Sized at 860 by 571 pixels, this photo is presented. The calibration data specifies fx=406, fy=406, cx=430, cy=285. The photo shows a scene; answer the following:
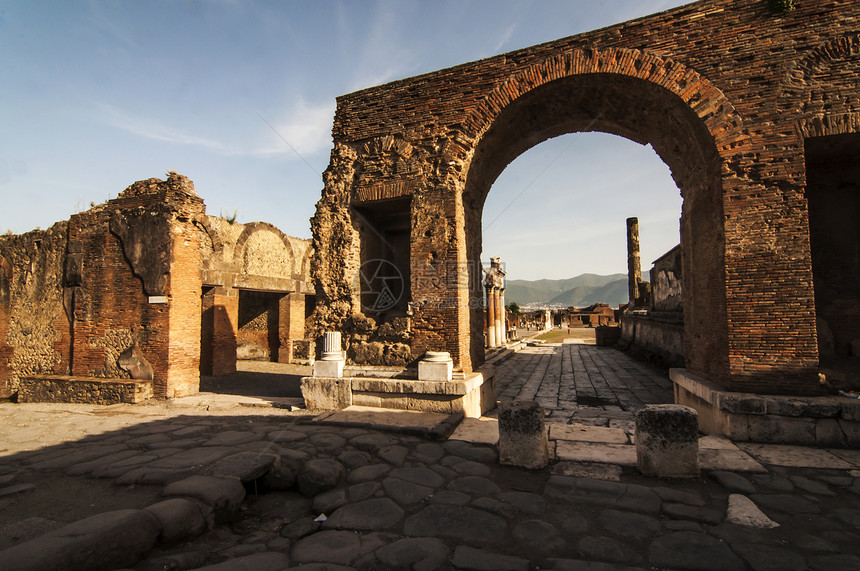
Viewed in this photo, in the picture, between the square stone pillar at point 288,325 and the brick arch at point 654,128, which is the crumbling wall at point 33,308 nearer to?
the square stone pillar at point 288,325

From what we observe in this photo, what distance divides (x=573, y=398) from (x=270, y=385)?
6.72m

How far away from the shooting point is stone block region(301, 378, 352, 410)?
19.7 ft

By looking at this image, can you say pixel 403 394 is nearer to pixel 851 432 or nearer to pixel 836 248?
pixel 851 432

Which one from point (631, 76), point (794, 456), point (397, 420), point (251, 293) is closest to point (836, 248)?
point (794, 456)

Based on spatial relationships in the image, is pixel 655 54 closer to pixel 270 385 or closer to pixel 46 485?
pixel 46 485

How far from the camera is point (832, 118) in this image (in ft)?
15.5

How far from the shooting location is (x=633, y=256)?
24875 millimetres

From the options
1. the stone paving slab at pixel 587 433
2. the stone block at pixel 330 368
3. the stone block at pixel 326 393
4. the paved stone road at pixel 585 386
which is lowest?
the paved stone road at pixel 585 386

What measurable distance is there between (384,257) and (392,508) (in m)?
5.22

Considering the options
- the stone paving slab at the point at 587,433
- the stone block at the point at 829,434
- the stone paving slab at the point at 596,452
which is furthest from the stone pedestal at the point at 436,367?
the stone block at the point at 829,434

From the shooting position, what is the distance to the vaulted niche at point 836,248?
606 centimetres

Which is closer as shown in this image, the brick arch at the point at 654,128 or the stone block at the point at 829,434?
the stone block at the point at 829,434

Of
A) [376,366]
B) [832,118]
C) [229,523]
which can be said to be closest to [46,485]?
[229,523]

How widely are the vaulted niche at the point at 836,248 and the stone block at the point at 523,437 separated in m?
5.14
